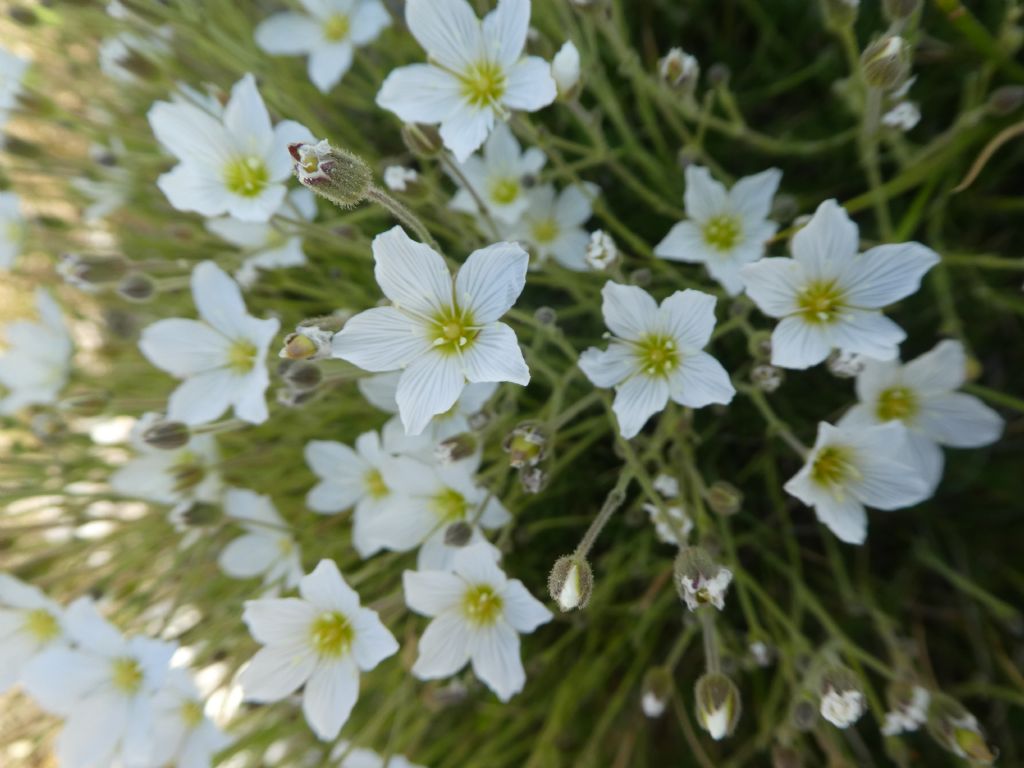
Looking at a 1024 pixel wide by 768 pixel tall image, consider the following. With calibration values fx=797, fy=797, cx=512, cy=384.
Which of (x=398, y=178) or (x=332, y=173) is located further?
(x=398, y=178)

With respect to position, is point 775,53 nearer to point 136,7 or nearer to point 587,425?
point 587,425

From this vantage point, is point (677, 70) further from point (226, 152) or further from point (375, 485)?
point (375, 485)

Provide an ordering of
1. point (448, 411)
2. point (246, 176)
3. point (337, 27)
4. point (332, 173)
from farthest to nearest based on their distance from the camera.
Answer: point (337, 27)
point (246, 176)
point (448, 411)
point (332, 173)

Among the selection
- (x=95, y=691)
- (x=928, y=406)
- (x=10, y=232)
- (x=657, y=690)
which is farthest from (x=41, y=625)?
(x=928, y=406)

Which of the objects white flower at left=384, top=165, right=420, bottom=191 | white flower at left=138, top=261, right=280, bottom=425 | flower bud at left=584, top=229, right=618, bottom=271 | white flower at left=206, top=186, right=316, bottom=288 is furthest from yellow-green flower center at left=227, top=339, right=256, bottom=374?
flower bud at left=584, top=229, right=618, bottom=271

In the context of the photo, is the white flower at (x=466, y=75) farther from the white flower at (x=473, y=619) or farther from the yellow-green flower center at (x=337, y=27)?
the white flower at (x=473, y=619)

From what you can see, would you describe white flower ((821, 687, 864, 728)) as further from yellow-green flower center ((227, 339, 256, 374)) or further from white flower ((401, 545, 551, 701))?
yellow-green flower center ((227, 339, 256, 374))
